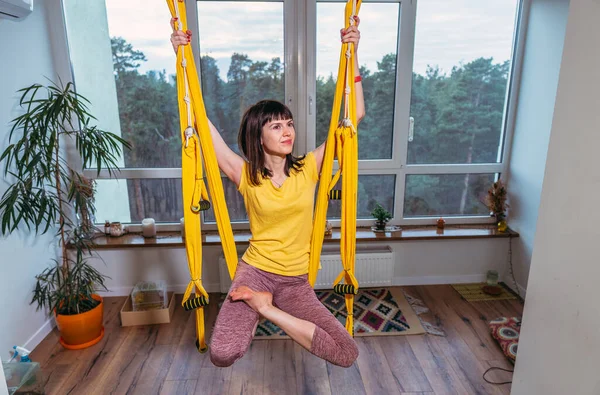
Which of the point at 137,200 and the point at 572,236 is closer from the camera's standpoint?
the point at 572,236

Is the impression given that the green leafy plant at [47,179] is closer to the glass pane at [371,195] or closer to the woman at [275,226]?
the woman at [275,226]

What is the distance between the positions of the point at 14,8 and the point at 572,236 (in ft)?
7.56

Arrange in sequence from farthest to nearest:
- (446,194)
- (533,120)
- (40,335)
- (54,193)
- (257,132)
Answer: (446,194)
(533,120)
(40,335)
(54,193)
(257,132)

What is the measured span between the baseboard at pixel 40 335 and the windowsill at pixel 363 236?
21.9 inches

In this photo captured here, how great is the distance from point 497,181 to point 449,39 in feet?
3.81

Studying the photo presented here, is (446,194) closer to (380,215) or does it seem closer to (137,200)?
(380,215)

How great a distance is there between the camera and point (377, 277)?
9.87 ft

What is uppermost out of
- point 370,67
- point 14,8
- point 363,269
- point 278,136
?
point 14,8

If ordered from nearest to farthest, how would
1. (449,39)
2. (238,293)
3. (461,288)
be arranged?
(238,293) → (449,39) → (461,288)

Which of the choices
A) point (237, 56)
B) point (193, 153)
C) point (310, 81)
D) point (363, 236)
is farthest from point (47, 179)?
point (363, 236)

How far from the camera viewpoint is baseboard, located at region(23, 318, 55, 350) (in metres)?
2.35

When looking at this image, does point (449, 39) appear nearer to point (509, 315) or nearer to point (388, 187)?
point (388, 187)

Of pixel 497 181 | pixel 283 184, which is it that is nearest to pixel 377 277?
pixel 497 181

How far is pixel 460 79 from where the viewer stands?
9.72 feet
